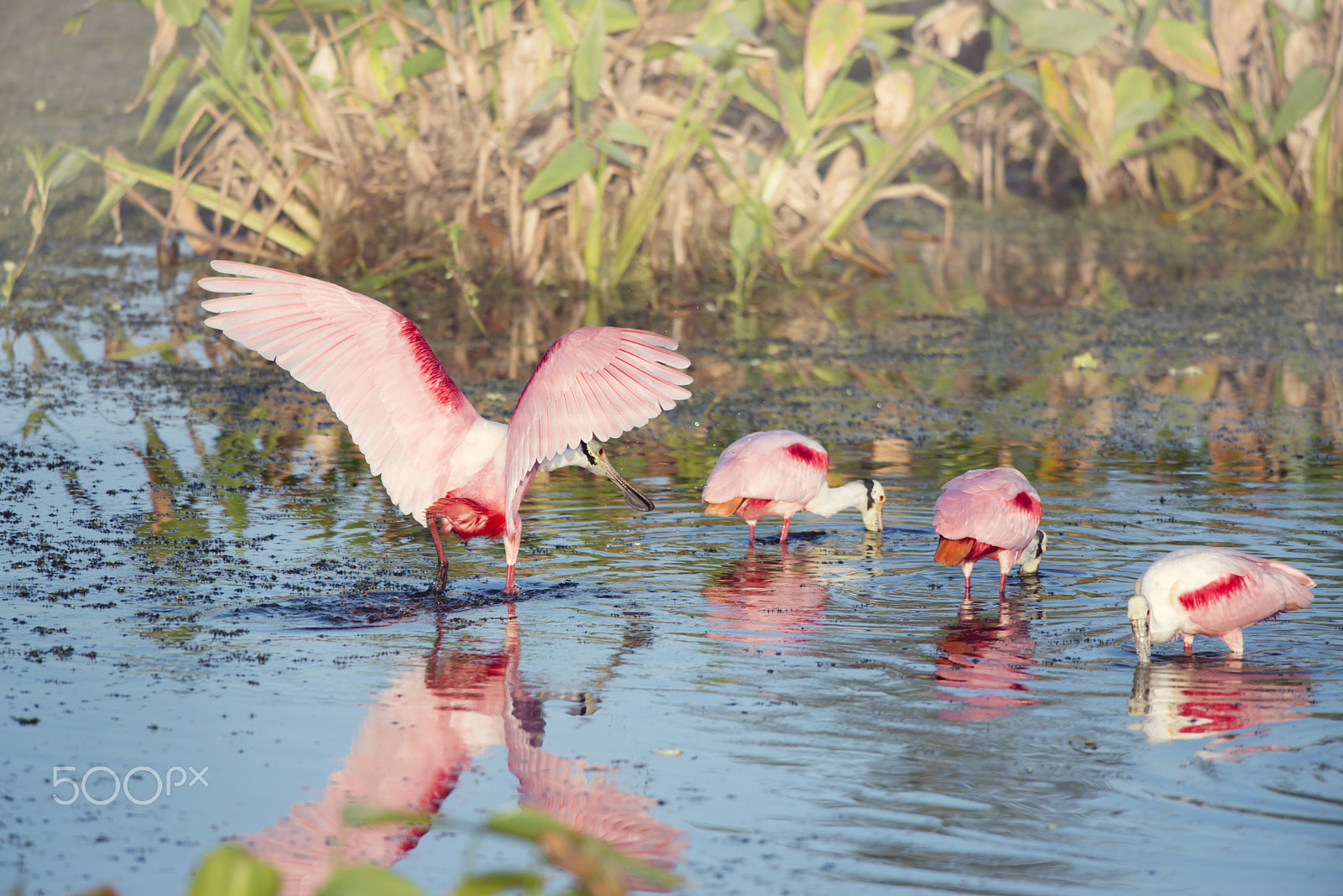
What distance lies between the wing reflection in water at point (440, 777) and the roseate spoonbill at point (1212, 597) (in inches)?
66.5

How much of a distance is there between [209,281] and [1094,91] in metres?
8.57

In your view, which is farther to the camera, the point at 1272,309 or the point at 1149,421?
the point at 1272,309

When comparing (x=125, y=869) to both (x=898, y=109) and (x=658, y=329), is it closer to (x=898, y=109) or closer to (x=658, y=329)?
(x=658, y=329)

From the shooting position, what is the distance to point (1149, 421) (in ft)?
26.0

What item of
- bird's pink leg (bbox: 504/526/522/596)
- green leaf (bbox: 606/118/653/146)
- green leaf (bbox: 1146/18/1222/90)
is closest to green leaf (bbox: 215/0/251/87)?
green leaf (bbox: 606/118/653/146)

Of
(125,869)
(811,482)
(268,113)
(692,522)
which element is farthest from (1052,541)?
(268,113)

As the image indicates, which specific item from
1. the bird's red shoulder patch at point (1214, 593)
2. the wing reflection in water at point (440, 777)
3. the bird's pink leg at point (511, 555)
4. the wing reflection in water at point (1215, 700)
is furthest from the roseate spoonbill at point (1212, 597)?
the bird's pink leg at point (511, 555)

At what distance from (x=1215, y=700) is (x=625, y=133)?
19.8 feet

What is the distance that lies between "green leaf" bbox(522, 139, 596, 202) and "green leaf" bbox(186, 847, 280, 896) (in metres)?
7.88

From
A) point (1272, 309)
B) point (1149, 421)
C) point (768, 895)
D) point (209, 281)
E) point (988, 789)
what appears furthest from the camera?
point (1272, 309)

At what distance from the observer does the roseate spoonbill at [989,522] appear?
5.30m

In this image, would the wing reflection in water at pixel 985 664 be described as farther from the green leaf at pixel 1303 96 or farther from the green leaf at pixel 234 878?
the green leaf at pixel 1303 96

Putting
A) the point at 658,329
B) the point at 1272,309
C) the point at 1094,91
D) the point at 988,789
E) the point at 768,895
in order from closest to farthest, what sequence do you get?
the point at 768,895 → the point at 988,789 → the point at 658,329 → the point at 1272,309 → the point at 1094,91

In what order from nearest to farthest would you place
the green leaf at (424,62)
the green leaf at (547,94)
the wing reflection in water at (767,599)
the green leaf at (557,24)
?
the wing reflection in water at (767,599) < the green leaf at (547,94) < the green leaf at (557,24) < the green leaf at (424,62)
